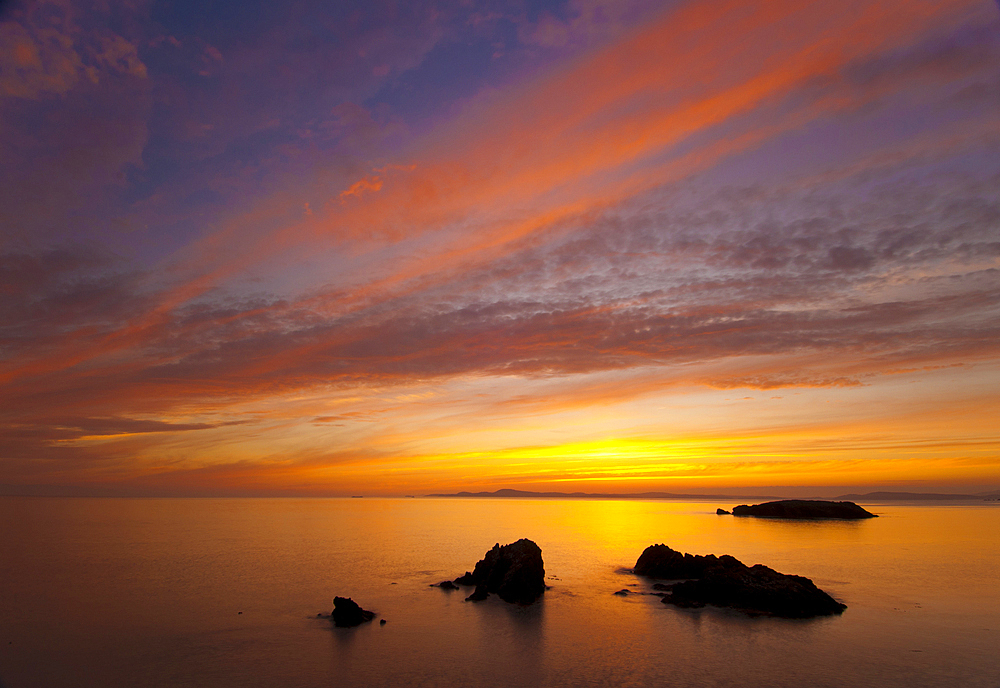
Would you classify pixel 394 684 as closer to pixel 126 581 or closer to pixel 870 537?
pixel 126 581

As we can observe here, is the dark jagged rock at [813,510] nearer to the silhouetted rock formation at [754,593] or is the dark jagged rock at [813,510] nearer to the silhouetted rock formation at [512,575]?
the silhouetted rock formation at [754,593]

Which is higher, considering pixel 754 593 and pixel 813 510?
pixel 813 510

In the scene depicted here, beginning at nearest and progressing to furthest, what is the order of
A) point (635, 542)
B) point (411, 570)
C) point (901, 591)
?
point (901, 591) < point (411, 570) < point (635, 542)

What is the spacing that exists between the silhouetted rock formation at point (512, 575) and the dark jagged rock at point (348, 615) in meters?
7.43

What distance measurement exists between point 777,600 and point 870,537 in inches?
2098

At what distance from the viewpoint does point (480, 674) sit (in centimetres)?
1927

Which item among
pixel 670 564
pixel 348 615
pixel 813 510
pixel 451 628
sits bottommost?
pixel 451 628

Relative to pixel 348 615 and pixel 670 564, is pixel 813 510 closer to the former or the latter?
pixel 670 564

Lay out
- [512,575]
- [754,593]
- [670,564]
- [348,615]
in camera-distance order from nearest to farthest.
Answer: [348,615]
[754,593]
[512,575]
[670,564]

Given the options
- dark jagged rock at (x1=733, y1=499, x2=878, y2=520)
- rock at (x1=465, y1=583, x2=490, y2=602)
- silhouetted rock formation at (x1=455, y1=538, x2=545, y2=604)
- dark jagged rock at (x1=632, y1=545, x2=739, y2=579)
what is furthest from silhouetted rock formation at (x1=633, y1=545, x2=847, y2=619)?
dark jagged rock at (x1=733, y1=499, x2=878, y2=520)

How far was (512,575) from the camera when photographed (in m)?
32.0

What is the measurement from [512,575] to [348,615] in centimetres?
1028

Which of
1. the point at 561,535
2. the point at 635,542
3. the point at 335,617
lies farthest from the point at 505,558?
the point at 561,535

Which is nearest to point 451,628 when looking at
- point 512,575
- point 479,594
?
point 479,594
